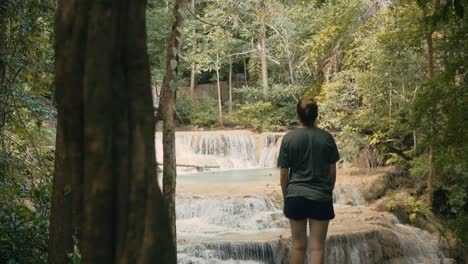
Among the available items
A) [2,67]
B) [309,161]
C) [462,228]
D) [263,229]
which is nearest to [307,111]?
[309,161]

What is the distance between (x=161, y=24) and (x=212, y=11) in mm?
2430

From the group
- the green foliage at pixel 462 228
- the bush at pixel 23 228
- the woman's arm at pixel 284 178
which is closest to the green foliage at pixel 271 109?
the green foliage at pixel 462 228

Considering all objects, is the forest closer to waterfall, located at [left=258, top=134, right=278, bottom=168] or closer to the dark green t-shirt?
A: the dark green t-shirt

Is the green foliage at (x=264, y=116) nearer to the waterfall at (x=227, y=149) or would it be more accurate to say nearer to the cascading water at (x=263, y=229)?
the waterfall at (x=227, y=149)

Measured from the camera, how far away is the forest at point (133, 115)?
8.48 feet

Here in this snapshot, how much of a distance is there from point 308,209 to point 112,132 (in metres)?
2.50

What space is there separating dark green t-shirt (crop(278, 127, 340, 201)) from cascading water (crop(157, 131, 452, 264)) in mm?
5743

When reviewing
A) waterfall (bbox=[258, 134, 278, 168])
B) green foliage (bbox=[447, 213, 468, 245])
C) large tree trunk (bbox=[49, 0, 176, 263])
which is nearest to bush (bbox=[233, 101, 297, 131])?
waterfall (bbox=[258, 134, 278, 168])

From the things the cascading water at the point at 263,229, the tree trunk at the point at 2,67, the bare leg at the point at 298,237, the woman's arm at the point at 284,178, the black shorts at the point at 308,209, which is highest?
the tree trunk at the point at 2,67

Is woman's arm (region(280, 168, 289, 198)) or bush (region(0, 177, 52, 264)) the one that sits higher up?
woman's arm (region(280, 168, 289, 198))

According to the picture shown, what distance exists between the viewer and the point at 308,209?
4.79 m

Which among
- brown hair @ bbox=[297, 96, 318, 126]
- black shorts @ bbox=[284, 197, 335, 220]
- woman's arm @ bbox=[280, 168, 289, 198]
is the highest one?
brown hair @ bbox=[297, 96, 318, 126]

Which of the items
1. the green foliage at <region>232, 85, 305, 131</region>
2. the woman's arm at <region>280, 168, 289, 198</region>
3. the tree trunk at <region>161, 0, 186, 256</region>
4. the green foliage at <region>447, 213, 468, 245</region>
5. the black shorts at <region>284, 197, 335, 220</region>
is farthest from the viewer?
the green foliage at <region>232, 85, 305, 131</region>

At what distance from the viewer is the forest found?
8.48 feet
